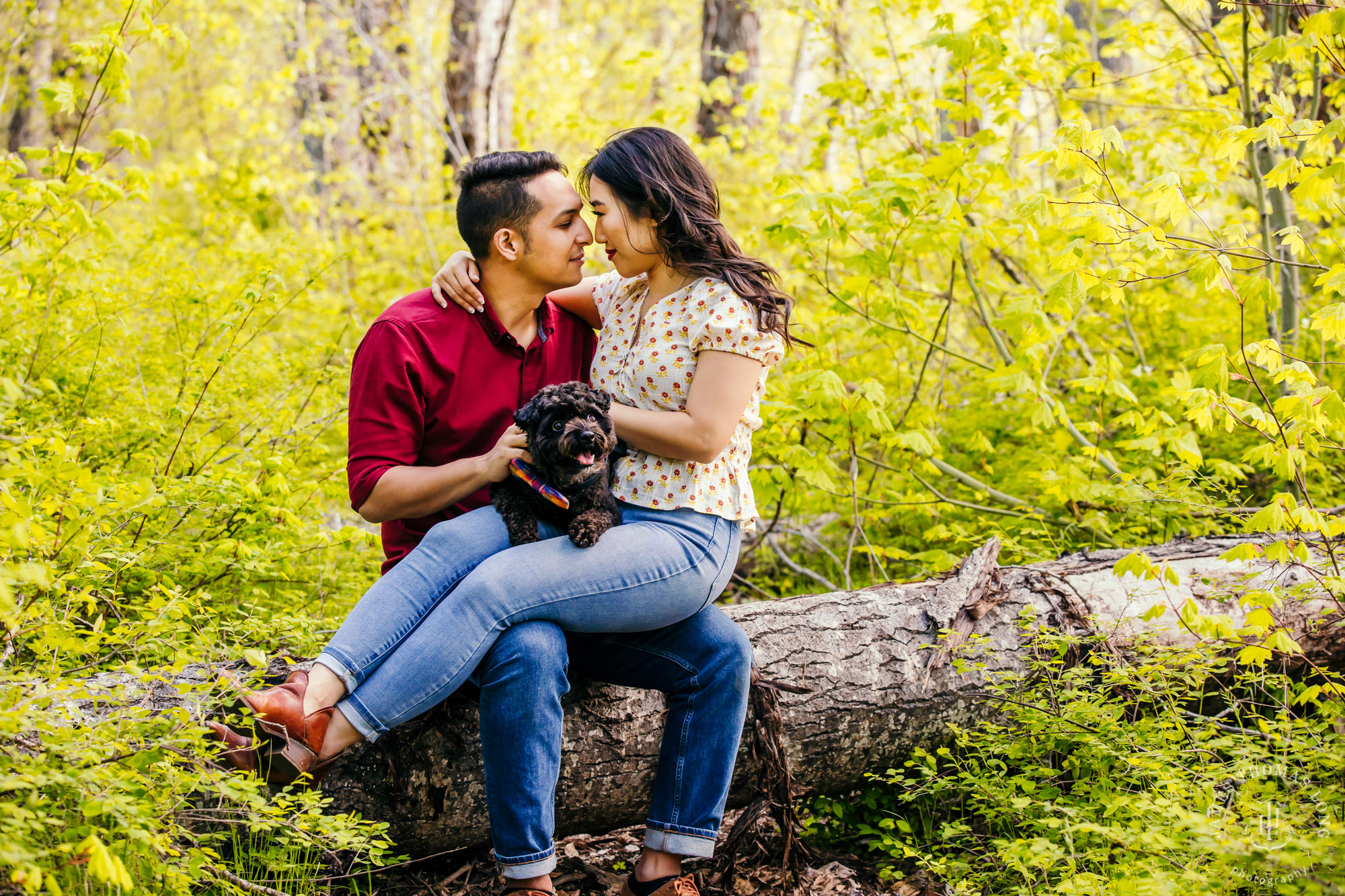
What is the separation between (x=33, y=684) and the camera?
2125 millimetres

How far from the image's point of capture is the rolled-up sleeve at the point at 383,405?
2.93 meters

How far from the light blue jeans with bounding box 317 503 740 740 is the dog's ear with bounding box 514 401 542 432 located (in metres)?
0.31

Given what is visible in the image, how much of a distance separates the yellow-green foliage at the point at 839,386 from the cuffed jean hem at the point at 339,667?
1.00 feet

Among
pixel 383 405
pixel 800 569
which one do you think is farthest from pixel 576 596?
pixel 800 569

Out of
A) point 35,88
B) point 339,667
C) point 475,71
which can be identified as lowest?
point 339,667

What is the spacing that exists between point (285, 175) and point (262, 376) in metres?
5.29

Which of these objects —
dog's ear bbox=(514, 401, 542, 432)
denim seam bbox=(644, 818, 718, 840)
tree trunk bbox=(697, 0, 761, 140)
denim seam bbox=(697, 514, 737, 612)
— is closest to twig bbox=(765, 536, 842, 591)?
denim seam bbox=(697, 514, 737, 612)

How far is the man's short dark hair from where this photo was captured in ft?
10.5

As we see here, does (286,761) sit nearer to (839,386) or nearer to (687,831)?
(687,831)

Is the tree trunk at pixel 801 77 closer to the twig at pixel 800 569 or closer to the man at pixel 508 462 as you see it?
the twig at pixel 800 569

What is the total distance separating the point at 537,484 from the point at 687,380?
0.59 m

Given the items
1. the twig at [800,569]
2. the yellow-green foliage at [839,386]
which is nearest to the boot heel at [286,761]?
Result: the yellow-green foliage at [839,386]

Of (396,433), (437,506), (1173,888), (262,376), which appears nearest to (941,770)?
(1173,888)

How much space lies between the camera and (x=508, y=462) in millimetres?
2852
